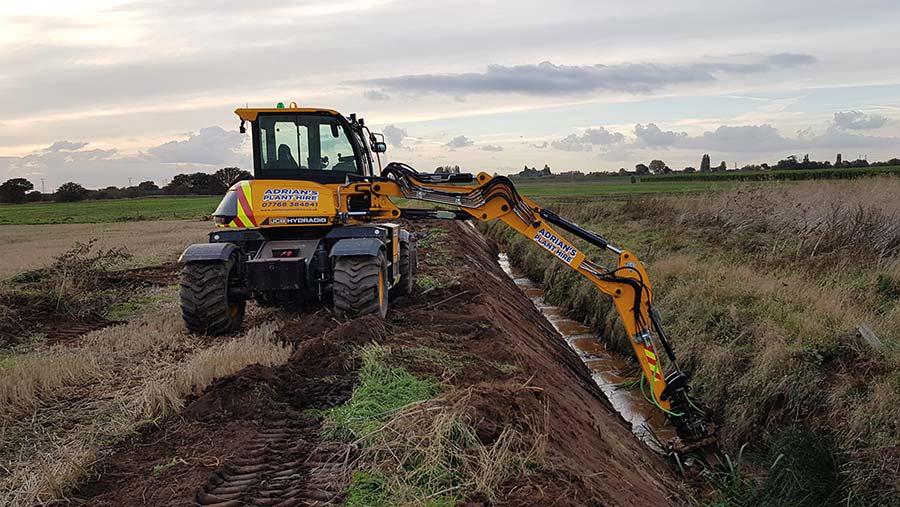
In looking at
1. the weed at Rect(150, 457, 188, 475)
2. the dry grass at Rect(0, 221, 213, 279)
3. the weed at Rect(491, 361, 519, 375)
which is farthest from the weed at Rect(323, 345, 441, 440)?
the dry grass at Rect(0, 221, 213, 279)

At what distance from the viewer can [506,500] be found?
4270mm

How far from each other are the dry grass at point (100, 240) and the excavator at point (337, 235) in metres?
10.5

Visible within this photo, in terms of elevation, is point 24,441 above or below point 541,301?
above

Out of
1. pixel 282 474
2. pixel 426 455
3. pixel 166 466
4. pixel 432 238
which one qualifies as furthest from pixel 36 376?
pixel 432 238

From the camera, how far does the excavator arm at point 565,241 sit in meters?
8.47

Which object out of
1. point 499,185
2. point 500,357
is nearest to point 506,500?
point 500,357

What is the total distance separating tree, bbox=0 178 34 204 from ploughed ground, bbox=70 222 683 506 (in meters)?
74.9

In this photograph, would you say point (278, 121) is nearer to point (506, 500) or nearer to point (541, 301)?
point (506, 500)

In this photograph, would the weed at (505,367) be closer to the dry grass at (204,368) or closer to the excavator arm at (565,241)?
the excavator arm at (565,241)

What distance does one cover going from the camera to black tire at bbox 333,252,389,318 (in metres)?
8.98

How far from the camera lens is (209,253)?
30.9 ft

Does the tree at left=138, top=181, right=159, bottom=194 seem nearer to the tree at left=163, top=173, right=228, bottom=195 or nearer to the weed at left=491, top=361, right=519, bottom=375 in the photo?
the tree at left=163, top=173, right=228, bottom=195

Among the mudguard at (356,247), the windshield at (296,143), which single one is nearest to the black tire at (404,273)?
the windshield at (296,143)

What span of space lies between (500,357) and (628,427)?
290 cm
